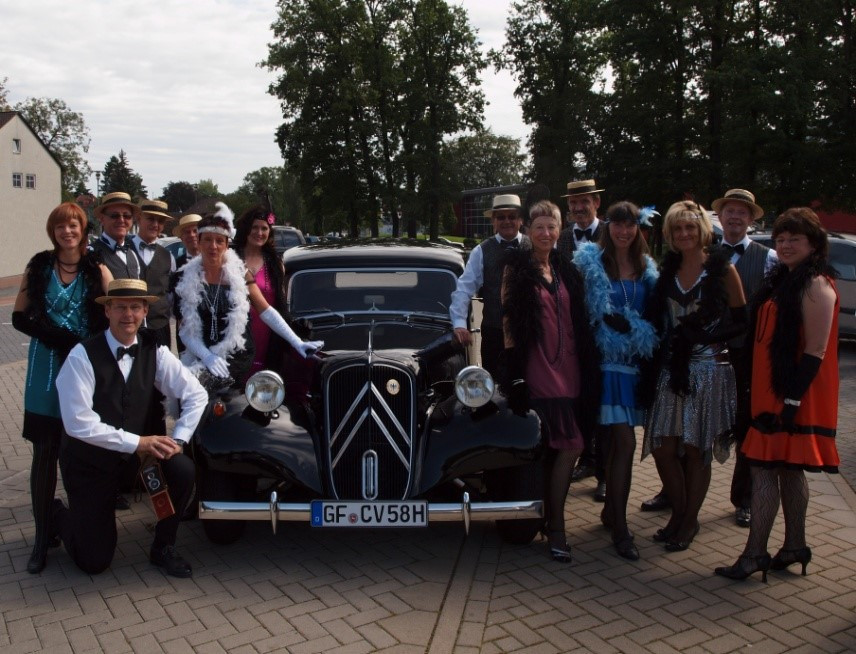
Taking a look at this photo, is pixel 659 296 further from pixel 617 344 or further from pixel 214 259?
pixel 214 259

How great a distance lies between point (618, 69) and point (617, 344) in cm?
3352

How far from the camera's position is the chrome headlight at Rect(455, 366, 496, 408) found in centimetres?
464

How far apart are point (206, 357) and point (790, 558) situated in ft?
12.4

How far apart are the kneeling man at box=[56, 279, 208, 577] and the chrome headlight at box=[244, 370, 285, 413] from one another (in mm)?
319

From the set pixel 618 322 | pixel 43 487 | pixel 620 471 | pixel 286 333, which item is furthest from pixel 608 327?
pixel 43 487

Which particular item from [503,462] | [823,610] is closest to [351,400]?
[503,462]

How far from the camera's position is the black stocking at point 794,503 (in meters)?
4.36

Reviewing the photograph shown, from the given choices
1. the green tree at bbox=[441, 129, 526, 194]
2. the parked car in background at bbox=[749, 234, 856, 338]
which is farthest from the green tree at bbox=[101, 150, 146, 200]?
the parked car in background at bbox=[749, 234, 856, 338]

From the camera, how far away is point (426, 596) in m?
4.22

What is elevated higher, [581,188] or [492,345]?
[581,188]

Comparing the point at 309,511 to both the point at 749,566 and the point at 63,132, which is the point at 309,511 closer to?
the point at 749,566

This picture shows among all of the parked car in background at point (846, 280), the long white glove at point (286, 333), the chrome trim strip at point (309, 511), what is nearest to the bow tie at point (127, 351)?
the chrome trim strip at point (309, 511)

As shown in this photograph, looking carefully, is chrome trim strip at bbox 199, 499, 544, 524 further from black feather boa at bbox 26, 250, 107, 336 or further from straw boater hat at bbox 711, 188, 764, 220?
straw boater hat at bbox 711, 188, 764, 220

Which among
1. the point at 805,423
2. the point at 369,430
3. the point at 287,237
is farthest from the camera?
the point at 287,237
